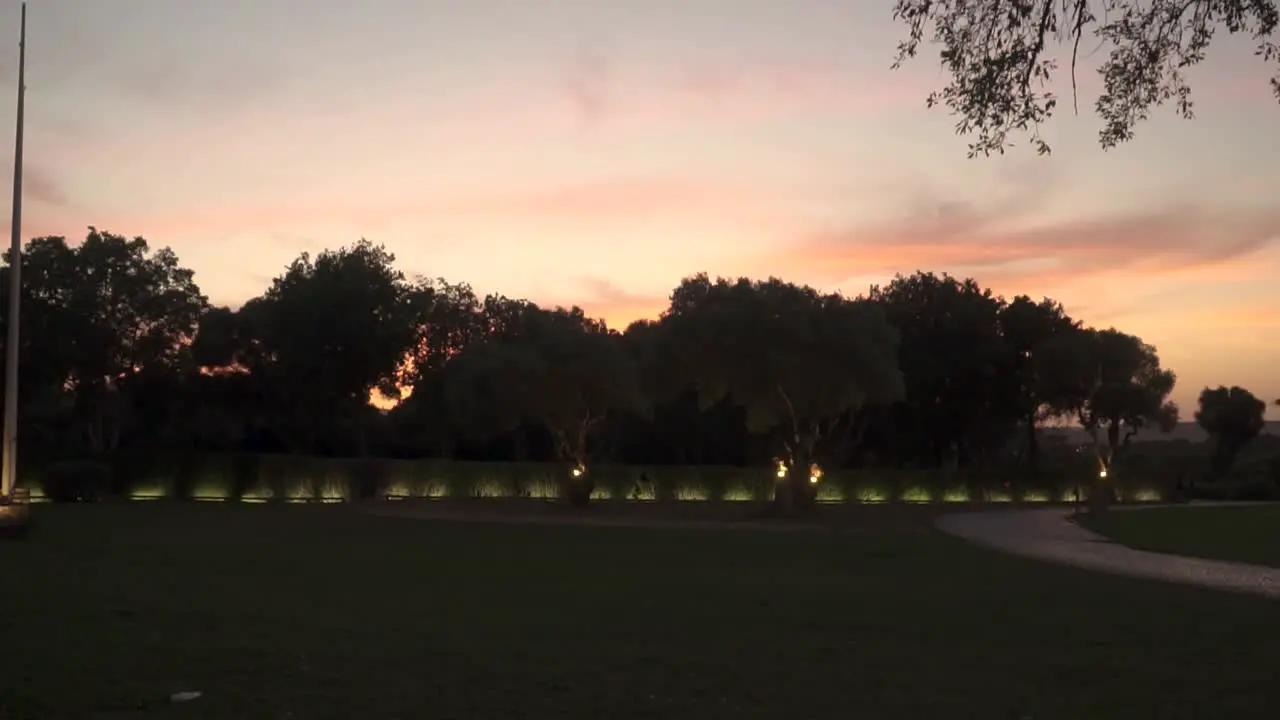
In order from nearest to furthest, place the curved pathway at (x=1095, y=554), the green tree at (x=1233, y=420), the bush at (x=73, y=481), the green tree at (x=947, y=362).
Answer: the curved pathway at (x=1095, y=554), the bush at (x=73, y=481), the green tree at (x=947, y=362), the green tree at (x=1233, y=420)

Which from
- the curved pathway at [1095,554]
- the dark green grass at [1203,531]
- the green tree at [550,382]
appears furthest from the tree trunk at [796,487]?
the dark green grass at [1203,531]

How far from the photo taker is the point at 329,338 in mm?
53531

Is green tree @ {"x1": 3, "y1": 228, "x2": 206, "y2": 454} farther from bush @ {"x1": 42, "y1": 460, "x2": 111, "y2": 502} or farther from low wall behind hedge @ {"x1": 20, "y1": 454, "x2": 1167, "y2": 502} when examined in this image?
bush @ {"x1": 42, "y1": 460, "x2": 111, "y2": 502}

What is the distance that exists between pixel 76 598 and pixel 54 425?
41164 mm

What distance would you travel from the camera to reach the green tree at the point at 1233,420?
78188mm

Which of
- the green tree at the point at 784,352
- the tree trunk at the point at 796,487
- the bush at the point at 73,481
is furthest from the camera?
the bush at the point at 73,481

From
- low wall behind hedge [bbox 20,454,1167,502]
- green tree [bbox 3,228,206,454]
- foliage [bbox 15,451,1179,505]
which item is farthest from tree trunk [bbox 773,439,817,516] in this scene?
green tree [bbox 3,228,206,454]

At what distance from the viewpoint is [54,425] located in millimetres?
49500

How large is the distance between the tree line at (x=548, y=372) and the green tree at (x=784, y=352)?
0.07 m

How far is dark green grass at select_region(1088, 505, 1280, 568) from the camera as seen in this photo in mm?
23769

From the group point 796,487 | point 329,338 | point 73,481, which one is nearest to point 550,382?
point 796,487

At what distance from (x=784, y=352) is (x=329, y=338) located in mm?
25735

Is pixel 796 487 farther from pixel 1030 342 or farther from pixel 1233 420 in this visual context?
pixel 1233 420

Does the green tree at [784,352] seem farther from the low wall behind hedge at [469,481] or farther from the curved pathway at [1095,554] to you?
the low wall behind hedge at [469,481]
